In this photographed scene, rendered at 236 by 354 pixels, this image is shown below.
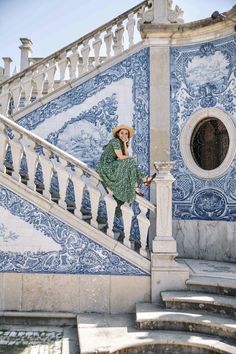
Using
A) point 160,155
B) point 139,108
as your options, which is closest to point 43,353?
point 160,155

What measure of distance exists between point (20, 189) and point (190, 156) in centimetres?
334

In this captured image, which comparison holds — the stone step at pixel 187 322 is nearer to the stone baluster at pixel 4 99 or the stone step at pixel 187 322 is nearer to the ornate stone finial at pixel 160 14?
the stone baluster at pixel 4 99

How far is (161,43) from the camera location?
6836 millimetres

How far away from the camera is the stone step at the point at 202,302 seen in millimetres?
4090

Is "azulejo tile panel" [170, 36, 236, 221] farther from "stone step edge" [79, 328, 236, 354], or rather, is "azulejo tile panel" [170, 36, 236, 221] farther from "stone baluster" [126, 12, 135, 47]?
"stone step edge" [79, 328, 236, 354]

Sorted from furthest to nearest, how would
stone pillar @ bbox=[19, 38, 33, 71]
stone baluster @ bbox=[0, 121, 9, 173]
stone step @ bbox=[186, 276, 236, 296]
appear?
stone pillar @ bbox=[19, 38, 33, 71]
stone baluster @ bbox=[0, 121, 9, 173]
stone step @ bbox=[186, 276, 236, 296]

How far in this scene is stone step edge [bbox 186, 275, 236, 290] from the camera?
4418 millimetres

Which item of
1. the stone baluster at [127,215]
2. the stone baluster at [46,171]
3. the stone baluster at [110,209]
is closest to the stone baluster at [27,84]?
the stone baluster at [46,171]

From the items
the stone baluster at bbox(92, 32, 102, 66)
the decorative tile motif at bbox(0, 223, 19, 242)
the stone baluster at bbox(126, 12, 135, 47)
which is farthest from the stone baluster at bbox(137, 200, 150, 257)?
the stone baluster at bbox(126, 12, 135, 47)

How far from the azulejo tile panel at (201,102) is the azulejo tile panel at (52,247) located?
233 cm

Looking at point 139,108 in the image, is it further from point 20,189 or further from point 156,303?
point 156,303

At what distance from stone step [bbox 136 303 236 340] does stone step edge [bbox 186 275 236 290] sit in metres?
0.43

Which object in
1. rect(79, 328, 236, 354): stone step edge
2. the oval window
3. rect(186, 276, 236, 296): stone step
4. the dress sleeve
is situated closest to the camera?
rect(79, 328, 236, 354): stone step edge

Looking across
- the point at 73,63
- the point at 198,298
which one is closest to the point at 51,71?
the point at 73,63
